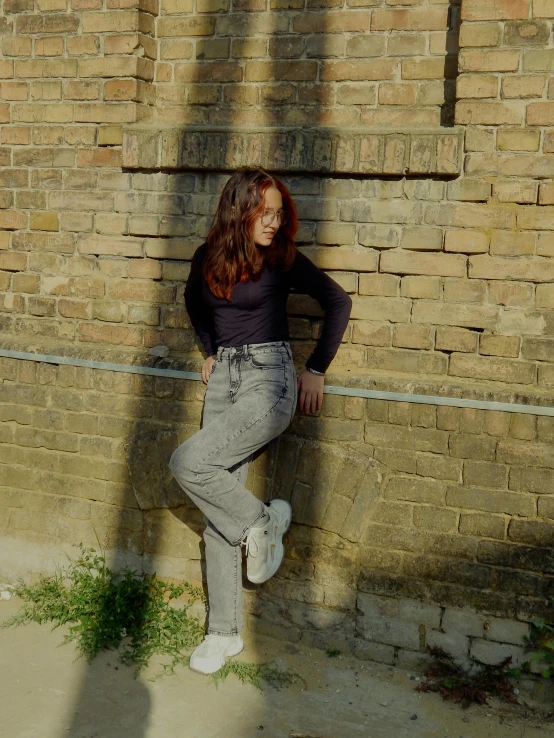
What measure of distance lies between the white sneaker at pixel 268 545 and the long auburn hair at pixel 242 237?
0.98 meters

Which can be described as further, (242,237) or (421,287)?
(421,287)

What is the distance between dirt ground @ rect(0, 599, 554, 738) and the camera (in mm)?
3531

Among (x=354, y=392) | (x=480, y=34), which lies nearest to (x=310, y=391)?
(x=354, y=392)

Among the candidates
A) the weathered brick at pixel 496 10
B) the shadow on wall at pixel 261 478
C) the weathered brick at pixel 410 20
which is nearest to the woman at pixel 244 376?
the shadow on wall at pixel 261 478

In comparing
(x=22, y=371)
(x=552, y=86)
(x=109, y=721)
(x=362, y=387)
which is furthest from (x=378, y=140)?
(x=109, y=721)

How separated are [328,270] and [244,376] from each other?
631mm

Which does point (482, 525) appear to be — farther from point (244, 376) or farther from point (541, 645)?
point (244, 376)

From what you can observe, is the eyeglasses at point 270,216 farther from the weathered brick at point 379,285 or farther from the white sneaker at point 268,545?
the white sneaker at point 268,545

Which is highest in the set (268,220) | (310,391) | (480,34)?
(480,34)

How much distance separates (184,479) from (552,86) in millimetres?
2210

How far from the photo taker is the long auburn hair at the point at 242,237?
377 cm

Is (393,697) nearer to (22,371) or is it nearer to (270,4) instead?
(22,371)

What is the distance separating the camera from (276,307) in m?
3.91

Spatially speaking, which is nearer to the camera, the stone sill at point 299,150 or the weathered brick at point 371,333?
the stone sill at point 299,150
